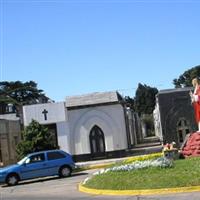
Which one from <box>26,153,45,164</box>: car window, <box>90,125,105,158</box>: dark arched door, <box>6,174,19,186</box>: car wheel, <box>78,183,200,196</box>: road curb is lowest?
<box>78,183,200,196</box>: road curb

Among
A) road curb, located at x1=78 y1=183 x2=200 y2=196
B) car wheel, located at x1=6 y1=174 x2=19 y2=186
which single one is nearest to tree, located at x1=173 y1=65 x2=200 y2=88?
car wheel, located at x1=6 y1=174 x2=19 y2=186

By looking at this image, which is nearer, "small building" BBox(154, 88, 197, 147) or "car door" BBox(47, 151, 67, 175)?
"car door" BBox(47, 151, 67, 175)

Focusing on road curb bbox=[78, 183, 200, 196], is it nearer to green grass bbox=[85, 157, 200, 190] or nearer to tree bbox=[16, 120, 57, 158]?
green grass bbox=[85, 157, 200, 190]

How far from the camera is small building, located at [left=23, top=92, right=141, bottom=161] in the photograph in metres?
51.6

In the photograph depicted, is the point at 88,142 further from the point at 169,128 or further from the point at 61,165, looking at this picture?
the point at 61,165

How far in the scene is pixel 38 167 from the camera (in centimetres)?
3161

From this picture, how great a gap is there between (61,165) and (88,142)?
64.4 feet

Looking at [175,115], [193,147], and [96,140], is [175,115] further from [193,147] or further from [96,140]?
[193,147]

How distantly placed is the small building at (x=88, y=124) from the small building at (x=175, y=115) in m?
5.26

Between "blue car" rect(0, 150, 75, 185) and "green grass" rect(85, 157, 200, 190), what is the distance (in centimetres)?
985

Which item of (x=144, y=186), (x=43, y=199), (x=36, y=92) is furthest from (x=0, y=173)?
(x=36, y=92)

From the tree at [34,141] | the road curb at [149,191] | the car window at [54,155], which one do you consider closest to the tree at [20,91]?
the tree at [34,141]

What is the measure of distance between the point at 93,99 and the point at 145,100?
96.5 metres

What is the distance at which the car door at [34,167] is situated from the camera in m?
31.4
